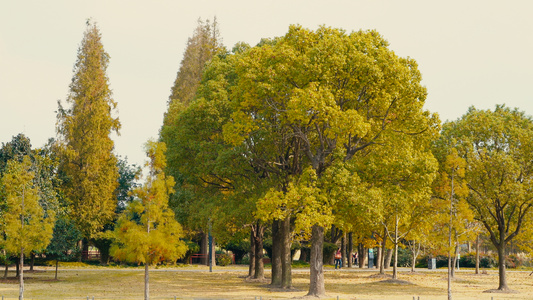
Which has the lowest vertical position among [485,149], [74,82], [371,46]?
[485,149]

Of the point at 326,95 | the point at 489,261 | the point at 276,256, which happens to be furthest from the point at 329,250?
the point at 326,95

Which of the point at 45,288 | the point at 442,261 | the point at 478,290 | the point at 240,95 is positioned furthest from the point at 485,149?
→ the point at 442,261

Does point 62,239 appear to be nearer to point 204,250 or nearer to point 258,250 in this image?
point 258,250

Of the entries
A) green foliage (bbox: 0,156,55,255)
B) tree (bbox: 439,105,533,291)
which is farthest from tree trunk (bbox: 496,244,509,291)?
green foliage (bbox: 0,156,55,255)

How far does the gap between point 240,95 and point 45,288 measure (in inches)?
627

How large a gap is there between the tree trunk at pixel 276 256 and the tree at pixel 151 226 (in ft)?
35.4

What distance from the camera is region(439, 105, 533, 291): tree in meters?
36.7

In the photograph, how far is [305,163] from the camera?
115 ft

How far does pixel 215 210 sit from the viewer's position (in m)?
35.2

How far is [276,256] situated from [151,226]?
1220 cm

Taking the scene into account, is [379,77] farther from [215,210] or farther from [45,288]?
[45,288]

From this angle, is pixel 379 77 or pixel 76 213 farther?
pixel 76 213

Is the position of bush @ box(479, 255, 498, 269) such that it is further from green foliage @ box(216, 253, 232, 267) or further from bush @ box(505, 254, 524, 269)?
green foliage @ box(216, 253, 232, 267)

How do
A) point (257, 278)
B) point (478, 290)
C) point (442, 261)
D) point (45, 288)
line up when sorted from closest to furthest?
point (45, 288) → point (478, 290) → point (257, 278) → point (442, 261)
